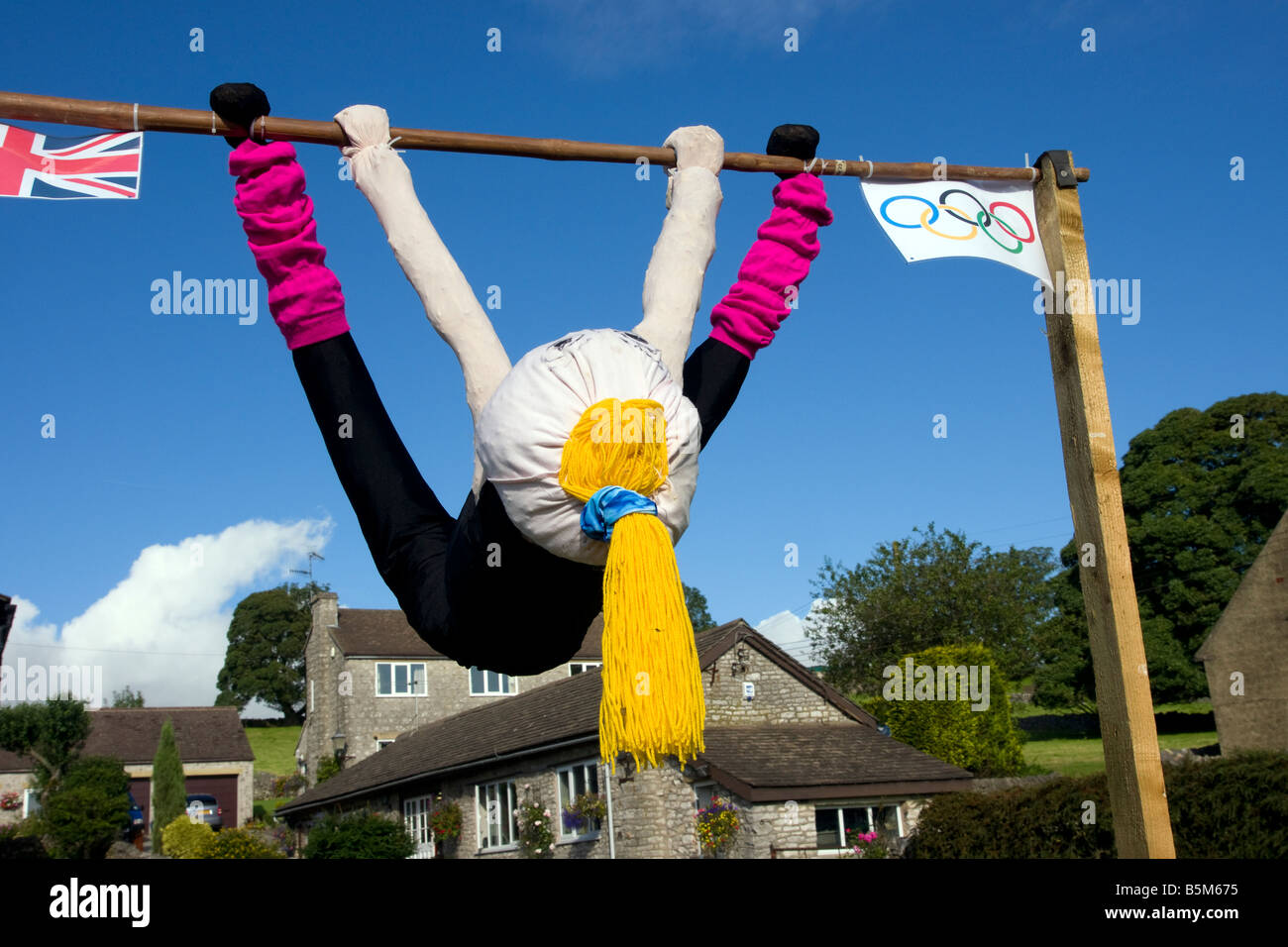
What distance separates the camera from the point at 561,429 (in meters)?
1.73

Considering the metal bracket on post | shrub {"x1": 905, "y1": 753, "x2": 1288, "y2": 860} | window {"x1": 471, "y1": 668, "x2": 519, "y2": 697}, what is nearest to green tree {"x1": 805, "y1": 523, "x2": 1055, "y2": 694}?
window {"x1": 471, "y1": 668, "x2": 519, "y2": 697}

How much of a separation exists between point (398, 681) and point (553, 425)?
28402 mm

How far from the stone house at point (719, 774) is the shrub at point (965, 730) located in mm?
3827

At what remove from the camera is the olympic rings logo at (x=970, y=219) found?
3.38 metres

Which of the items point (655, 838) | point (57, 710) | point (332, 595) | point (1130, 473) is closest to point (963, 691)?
point (655, 838)

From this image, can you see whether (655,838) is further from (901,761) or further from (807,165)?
(807,165)

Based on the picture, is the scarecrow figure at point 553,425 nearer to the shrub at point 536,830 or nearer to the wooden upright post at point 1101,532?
the wooden upright post at point 1101,532

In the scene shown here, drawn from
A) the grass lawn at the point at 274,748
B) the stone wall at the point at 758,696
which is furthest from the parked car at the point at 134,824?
the stone wall at the point at 758,696

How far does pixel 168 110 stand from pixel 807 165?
1.61m

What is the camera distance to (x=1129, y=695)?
2.99 metres

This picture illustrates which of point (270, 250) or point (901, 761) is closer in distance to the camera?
point (270, 250)

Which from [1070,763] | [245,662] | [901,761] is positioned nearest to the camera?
[901,761]

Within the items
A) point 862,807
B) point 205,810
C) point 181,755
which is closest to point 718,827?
point 862,807
